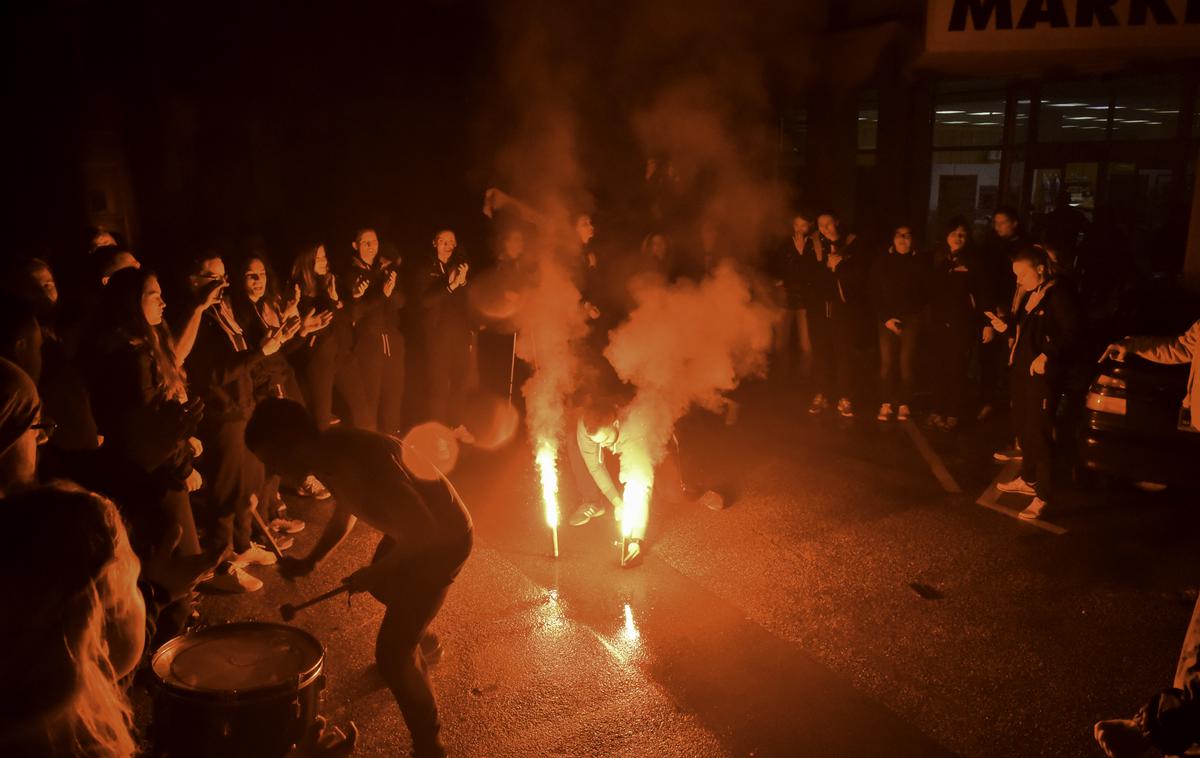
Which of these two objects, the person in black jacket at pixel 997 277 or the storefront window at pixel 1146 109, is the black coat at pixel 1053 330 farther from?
the storefront window at pixel 1146 109

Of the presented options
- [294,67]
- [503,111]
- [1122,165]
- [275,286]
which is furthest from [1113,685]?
[294,67]

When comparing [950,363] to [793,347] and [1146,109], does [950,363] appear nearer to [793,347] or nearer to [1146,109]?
[793,347]

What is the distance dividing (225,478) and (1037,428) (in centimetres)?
606

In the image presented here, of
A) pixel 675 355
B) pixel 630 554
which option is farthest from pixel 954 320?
pixel 630 554

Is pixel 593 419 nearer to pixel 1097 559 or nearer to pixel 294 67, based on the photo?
pixel 1097 559

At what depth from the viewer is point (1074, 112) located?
13984 mm

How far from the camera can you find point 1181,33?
1003cm

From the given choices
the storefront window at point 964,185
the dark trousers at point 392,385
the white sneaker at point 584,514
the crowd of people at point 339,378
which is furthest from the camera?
the storefront window at point 964,185

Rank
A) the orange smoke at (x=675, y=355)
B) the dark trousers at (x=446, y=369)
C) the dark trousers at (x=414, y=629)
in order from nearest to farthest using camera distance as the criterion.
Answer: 1. the dark trousers at (x=414, y=629)
2. the orange smoke at (x=675, y=355)
3. the dark trousers at (x=446, y=369)

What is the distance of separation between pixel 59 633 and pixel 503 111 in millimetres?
13208

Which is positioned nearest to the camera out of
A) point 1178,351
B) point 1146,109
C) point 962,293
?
point 1178,351

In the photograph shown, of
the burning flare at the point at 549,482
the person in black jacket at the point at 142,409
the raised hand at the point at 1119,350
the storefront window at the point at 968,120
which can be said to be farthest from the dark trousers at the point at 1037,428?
the storefront window at the point at 968,120

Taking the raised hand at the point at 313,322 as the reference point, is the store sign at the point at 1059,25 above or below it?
above

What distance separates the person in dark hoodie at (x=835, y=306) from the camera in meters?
9.86
